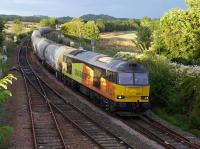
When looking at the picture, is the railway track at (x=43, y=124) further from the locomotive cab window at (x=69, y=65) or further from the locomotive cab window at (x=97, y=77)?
the locomotive cab window at (x=69, y=65)

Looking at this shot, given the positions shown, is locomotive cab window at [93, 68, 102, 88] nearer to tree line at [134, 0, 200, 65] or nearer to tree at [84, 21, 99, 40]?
tree line at [134, 0, 200, 65]

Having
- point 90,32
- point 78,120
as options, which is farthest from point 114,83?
point 90,32

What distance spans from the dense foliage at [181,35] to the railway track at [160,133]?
15335 millimetres

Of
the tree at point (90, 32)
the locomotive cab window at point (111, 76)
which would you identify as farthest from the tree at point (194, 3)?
the tree at point (90, 32)

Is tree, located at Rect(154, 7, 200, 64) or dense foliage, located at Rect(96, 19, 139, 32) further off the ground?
tree, located at Rect(154, 7, 200, 64)

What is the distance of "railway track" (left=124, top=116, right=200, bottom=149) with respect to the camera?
18.4 m

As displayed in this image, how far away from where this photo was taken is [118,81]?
23172 mm

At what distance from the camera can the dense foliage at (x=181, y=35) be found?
129 ft

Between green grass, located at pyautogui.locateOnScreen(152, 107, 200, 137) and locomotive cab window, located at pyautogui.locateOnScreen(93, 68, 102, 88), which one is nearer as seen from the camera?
green grass, located at pyautogui.locateOnScreen(152, 107, 200, 137)

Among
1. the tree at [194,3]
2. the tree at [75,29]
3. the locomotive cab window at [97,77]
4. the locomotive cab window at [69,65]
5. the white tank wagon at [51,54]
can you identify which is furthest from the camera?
the tree at [75,29]

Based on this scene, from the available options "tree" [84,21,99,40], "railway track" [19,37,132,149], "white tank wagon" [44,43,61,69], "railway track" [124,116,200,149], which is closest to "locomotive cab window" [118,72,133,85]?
"railway track" [124,116,200,149]

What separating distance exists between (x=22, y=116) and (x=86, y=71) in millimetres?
6413

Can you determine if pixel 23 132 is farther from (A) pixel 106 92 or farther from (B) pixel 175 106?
(B) pixel 175 106

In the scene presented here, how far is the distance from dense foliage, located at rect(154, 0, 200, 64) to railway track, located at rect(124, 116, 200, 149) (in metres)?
15.3
